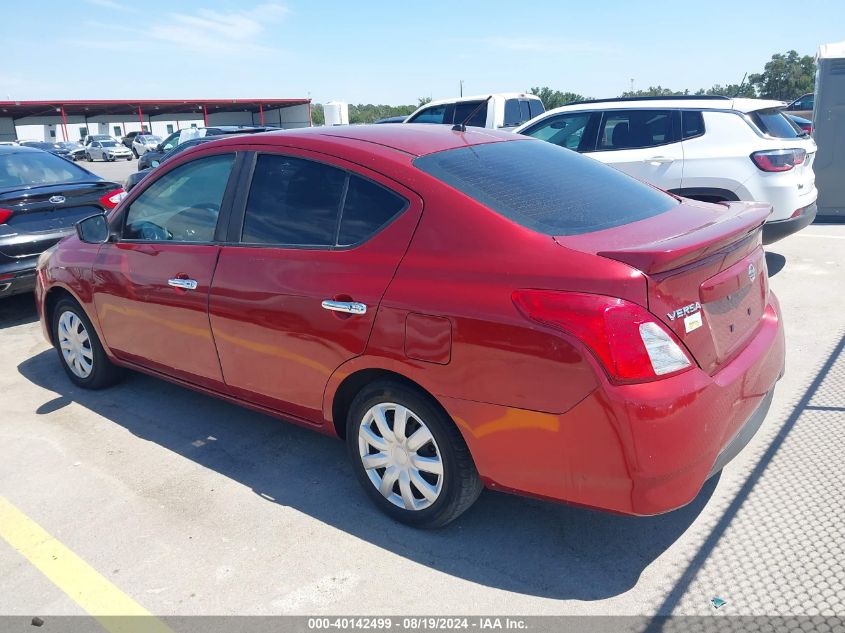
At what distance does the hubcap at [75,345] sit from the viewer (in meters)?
4.85

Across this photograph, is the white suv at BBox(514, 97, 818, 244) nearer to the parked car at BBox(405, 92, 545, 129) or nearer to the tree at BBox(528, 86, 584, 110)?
the parked car at BBox(405, 92, 545, 129)

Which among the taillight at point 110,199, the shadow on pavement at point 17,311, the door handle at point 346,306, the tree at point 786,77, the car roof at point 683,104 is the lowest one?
the shadow on pavement at point 17,311

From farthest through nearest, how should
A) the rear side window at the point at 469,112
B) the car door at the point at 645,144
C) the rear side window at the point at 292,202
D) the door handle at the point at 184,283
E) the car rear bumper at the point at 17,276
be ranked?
1. the rear side window at the point at 469,112
2. the car door at the point at 645,144
3. the car rear bumper at the point at 17,276
4. the door handle at the point at 184,283
5. the rear side window at the point at 292,202

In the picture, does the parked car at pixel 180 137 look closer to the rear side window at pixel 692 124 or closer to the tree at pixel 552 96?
the rear side window at pixel 692 124

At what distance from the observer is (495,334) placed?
8.55 feet

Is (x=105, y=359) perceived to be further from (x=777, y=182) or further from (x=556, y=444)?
(x=777, y=182)

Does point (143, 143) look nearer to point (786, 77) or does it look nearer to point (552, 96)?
point (552, 96)

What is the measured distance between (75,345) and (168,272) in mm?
1483

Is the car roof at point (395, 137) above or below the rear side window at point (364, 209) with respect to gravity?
above

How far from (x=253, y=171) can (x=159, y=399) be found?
6.51 ft

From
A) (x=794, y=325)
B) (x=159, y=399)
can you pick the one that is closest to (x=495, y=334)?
(x=159, y=399)

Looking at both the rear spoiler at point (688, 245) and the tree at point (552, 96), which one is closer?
the rear spoiler at point (688, 245)

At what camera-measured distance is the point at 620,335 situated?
94.3 inches

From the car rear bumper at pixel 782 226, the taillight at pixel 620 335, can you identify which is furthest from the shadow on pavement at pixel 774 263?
the taillight at pixel 620 335
